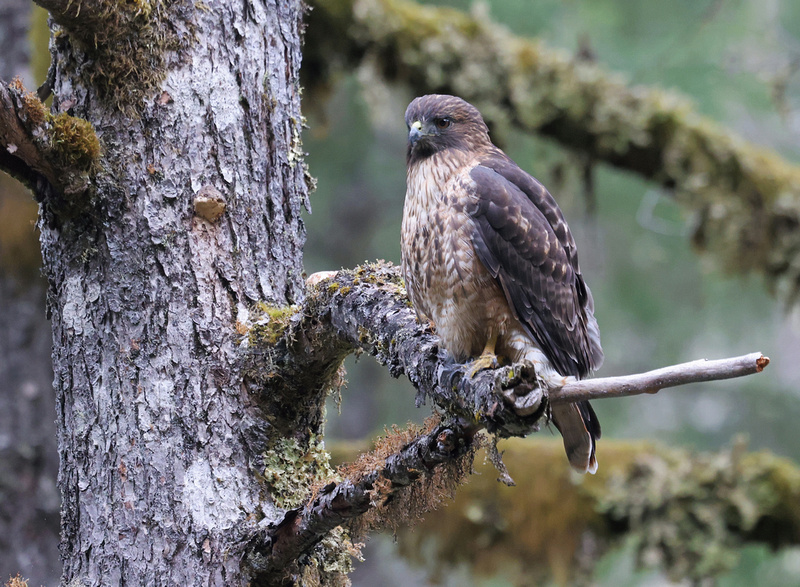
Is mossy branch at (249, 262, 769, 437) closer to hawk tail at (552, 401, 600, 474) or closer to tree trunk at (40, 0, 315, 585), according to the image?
tree trunk at (40, 0, 315, 585)

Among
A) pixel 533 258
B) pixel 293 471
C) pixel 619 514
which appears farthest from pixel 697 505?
pixel 293 471

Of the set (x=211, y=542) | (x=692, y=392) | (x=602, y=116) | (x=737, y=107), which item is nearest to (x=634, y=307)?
(x=692, y=392)

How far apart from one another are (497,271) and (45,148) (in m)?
1.50

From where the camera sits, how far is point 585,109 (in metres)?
5.32

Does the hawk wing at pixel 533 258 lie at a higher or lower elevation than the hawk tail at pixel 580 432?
higher

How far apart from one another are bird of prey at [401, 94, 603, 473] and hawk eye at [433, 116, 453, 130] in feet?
0.66

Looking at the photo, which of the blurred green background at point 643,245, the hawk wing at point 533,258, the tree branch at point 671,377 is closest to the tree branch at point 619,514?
the hawk wing at point 533,258

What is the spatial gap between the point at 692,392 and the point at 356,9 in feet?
25.5

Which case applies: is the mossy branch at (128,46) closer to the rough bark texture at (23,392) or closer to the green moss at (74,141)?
the green moss at (74,141)

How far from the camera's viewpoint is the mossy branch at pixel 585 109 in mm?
5105

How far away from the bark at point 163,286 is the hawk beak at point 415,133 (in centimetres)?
66

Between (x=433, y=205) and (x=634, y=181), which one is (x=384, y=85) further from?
(x=634, y=181)

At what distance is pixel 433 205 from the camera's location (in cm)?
285

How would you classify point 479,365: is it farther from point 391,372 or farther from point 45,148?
point 45,148
